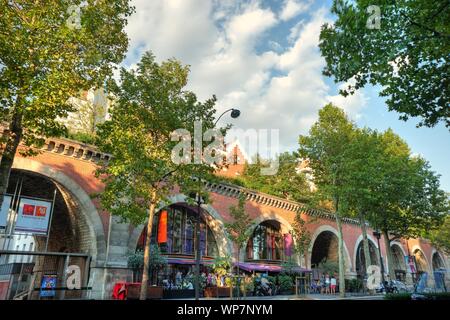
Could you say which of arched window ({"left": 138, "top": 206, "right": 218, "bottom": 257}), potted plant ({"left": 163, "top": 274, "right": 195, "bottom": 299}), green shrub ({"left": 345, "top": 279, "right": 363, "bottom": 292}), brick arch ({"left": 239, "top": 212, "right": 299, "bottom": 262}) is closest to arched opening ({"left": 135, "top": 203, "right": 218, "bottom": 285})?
arched window ({"left": 138, "top": 206, "right": 218, "bottom": 257})

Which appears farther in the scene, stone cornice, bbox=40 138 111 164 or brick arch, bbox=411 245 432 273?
brick arch, bbox=411 245 432 273

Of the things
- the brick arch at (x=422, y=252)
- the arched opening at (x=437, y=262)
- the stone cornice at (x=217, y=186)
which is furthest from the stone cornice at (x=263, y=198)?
the arched opening at (x=437, y=262)

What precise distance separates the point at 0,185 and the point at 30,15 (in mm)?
5785

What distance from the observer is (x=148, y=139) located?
15.6 metres

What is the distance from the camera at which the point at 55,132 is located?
11.4 metres

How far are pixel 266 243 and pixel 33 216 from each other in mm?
21185

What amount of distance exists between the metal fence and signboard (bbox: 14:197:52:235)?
4.60 ft

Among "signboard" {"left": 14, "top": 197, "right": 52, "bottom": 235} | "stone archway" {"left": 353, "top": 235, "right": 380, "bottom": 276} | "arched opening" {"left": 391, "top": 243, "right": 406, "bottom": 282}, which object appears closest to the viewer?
"signboard" {"left": 14, "top": 197, "right": 52, "bottom": 235}

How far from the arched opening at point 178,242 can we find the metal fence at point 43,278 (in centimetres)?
394

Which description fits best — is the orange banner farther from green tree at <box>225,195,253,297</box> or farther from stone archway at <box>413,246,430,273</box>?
stone archway at <box>413,246,430,273</box>

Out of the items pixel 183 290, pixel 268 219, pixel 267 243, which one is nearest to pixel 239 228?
pixel 183 290

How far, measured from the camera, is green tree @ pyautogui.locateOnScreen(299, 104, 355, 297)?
86.7ft

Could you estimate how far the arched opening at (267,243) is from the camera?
30406 mm
